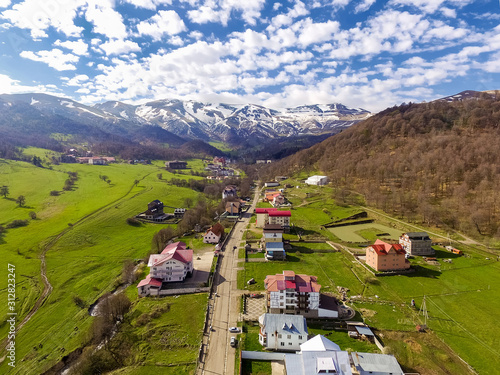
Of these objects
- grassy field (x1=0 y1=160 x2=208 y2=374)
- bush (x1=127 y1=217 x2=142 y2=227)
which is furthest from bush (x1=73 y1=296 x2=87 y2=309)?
bush (x1=127 y1=217 x2=142 y2=227)

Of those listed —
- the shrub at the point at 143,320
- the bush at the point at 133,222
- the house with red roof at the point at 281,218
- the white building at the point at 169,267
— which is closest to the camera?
the shrub at the point at 143,320

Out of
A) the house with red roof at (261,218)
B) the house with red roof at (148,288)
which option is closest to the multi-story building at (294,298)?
the house with red roof at (148,288)

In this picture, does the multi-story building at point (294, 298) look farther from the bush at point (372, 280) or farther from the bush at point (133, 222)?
the bush at point (133, 222)

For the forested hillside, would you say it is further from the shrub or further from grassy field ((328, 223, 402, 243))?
the shrub

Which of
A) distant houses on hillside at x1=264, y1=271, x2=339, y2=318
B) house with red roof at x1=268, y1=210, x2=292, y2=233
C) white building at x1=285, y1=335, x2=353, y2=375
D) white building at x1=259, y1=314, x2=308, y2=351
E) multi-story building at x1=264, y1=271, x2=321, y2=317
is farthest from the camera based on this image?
house with red roof at x1=268, y1=210, x2=292, y2=233

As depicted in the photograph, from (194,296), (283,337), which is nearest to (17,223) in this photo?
(194,296)

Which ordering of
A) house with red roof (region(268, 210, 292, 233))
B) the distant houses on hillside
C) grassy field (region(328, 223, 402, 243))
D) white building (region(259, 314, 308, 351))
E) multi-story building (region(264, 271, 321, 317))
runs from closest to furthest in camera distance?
white building (region(259, 314, 308, 351)) < the distant houses on hillside < multi-story building (region(264, 271, 321, 317)) < grassy field (region(328, 223, 402, 243)) < house with red roof (region(268, 210, 292, 233))

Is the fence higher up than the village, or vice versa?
the village
